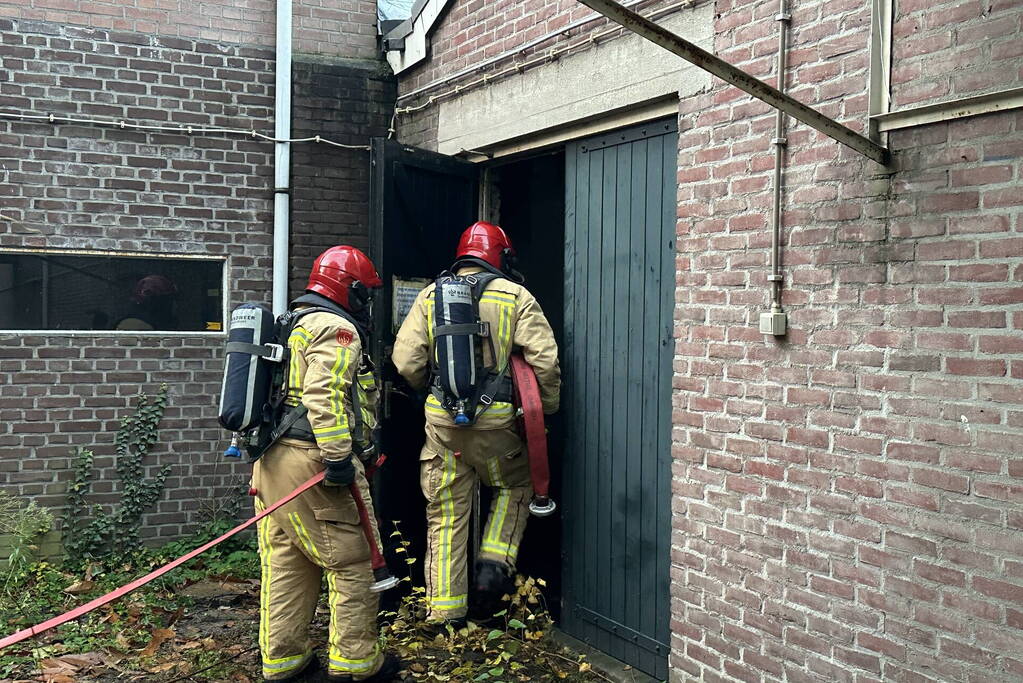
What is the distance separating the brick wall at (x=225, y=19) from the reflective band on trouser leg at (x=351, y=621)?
4.01 m

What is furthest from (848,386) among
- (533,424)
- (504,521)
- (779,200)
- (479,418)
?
(504,521)

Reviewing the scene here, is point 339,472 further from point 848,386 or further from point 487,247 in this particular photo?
point 848,386

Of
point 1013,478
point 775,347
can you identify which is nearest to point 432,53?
point 775,347

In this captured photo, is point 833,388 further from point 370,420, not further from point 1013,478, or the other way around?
point 370,420

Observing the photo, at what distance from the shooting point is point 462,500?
18.3ft

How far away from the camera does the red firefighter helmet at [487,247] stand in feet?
18.3

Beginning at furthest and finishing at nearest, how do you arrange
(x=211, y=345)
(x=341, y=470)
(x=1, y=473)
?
1. (x=211, y=345)
2. (x=1, y=473)
3. (x=341, y=470)

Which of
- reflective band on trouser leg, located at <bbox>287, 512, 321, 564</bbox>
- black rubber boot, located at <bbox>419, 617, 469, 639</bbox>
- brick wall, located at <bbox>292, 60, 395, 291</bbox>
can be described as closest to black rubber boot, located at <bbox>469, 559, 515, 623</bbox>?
black rubber boot, located at <bbox>419, 617, 469, 639</bbox>

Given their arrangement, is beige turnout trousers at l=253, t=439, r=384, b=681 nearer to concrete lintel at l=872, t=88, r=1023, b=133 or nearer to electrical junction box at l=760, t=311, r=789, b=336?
electrical junction box at l=760, t=311, r=789, b=336

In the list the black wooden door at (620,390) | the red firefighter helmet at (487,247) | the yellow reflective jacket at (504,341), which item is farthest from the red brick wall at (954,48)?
the red firefighter helmet at (487,247)

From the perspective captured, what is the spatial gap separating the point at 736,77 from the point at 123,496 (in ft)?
17.4

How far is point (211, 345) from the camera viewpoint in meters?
6.90

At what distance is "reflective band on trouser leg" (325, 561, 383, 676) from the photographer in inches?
191

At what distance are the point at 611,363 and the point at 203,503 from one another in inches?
135
